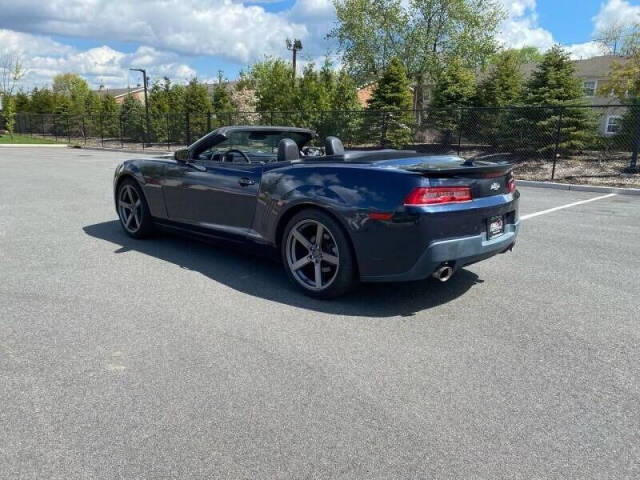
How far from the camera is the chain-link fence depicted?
16562 mm

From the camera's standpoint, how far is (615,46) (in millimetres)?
47812

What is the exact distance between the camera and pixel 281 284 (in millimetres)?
4461

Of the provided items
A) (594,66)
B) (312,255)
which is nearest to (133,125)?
(312,255)

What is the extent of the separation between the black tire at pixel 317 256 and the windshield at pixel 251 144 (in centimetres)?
142

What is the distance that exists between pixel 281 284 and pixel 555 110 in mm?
15740

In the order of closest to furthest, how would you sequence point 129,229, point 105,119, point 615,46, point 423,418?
point 423,418 → point 129,229 → point 105,119 → point 615,46

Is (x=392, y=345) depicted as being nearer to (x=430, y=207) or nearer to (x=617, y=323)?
(x=430, y=207)

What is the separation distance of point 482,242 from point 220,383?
2.20 metres

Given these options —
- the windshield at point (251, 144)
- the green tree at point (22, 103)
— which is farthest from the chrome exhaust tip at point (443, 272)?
the green tree at point (22, 103)

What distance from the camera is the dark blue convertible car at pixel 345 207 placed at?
3.51 meters

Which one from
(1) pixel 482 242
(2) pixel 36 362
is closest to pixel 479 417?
(1) pixel 482 242

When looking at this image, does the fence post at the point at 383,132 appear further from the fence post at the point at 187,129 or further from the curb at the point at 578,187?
the fence post at the point at 187,129

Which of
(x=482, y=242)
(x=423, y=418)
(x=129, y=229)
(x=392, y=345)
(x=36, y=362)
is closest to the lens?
(x=423, y=418)

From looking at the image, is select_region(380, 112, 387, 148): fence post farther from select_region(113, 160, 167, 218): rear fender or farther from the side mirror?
the side mirror
